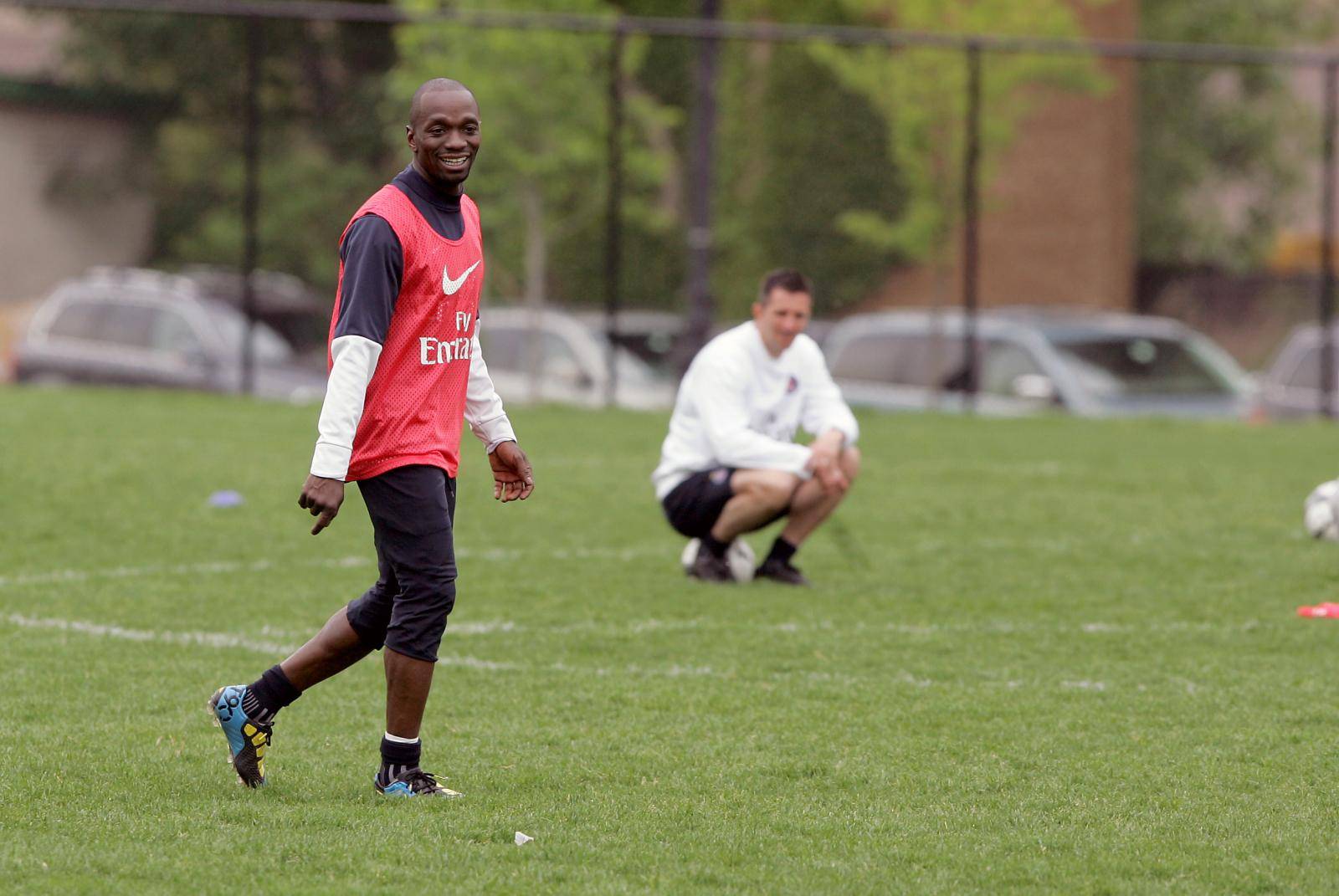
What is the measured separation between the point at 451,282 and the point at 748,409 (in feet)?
13.7

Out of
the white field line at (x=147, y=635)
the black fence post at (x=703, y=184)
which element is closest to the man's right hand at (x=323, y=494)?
the white field line at (x=147, y=635)

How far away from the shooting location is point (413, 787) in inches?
203

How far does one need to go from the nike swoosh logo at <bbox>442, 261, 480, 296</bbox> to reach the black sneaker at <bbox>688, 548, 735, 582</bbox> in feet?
13.9

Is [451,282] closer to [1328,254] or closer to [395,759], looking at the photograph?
[395,759]

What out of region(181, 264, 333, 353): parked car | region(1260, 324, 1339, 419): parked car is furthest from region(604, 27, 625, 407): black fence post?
region(1260, 324, 1339, 419): parked car

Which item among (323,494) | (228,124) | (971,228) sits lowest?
(971,228)

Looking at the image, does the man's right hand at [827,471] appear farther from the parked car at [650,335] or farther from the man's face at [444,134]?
the parked car at [650,335]

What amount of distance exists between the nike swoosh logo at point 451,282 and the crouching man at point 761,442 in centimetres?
385

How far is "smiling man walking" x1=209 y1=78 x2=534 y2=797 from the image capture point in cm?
494

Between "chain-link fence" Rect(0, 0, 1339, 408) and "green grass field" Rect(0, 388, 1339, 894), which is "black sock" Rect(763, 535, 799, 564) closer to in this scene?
"green grass field" Rect(0, 388, 1339, 894)

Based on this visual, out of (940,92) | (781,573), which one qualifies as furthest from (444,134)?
(940,92)

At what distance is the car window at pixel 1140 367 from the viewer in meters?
18.7

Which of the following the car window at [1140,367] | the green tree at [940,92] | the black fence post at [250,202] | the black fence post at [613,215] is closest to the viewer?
the black fence post at [250,202]

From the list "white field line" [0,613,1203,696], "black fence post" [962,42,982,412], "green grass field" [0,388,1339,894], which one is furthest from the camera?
"black fence post" [962,42,982,412]
